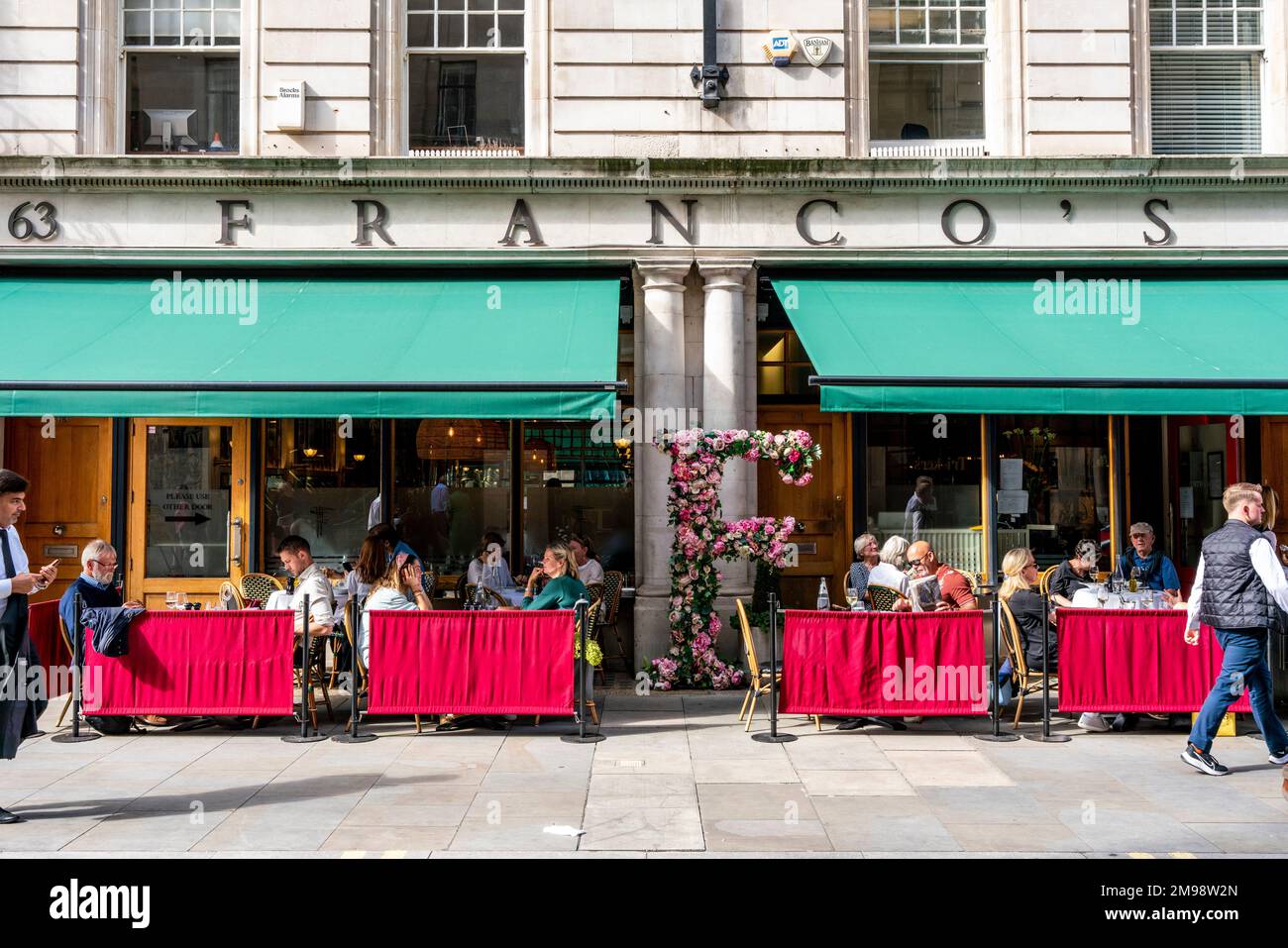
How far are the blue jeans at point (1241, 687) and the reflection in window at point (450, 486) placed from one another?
807 centimetres

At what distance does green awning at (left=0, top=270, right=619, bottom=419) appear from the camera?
10305mm

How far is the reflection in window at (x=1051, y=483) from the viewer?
13.3 m

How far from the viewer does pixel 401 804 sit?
7.19 meters

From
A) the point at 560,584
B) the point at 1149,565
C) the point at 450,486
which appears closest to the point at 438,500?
the point at 450,486

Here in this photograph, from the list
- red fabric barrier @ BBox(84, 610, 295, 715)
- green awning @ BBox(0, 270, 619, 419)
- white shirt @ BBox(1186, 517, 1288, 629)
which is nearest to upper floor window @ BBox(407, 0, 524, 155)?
green awning @ BBox(0, 270, 619, 419)

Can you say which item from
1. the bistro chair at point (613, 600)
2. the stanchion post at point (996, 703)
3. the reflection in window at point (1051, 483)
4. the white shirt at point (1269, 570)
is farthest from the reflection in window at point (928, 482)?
the white shirt at point (1269, 570)

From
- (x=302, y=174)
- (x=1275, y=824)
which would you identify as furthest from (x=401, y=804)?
(x=302, y=174)

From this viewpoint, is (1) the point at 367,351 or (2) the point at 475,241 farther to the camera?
(2) the point at 475,241

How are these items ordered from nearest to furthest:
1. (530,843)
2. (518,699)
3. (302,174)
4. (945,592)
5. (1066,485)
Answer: (530,843) → (518,699) → (945,592) → (302,174) → (1066,485)

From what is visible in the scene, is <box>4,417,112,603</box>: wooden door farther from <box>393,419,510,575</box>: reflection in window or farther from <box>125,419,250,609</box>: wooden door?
<box>393,419,510,575</box>: reflection in window

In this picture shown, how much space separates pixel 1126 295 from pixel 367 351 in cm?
810

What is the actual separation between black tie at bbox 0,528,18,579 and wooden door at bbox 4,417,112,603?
6.67 meters

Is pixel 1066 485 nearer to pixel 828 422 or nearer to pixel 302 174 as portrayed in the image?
pixel 828 422

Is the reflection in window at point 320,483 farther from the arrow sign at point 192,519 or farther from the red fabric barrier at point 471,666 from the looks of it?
the red fabric barrier at point 471,666
